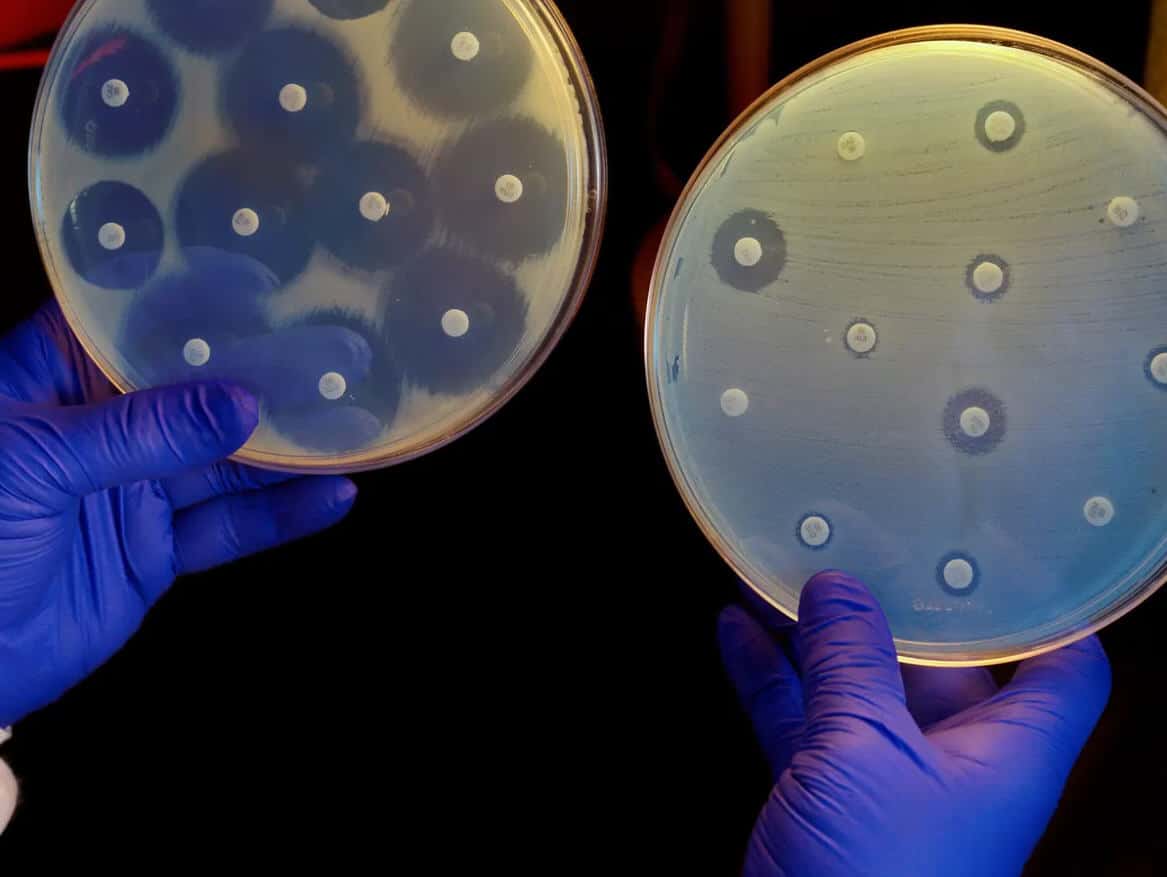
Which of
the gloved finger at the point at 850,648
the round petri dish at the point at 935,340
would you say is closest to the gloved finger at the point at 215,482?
the round petri dish at the point at 935,340

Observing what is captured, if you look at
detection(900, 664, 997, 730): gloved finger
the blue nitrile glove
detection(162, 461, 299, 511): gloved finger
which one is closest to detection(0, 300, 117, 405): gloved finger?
the blue nitrile glove

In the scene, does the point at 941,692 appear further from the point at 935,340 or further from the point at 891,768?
the point at 935,340

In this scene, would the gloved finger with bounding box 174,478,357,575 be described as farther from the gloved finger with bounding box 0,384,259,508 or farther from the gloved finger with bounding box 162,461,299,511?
the gloved finger with bounding box 0,384,259,508

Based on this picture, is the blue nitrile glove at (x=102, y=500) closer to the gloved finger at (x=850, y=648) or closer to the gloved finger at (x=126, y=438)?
the gloved finger at (x=126, y=438)

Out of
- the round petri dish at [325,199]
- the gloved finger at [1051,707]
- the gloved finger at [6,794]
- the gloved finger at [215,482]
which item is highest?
the round petri dish at [325,199]

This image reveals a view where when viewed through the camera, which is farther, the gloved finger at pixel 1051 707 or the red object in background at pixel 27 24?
the red object in background at pixel 27 24

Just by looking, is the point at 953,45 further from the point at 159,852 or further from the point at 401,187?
the point at 159,852

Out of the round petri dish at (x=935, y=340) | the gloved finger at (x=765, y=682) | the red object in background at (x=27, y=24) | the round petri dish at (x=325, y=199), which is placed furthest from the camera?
the red object in background at (x=27, y=24)

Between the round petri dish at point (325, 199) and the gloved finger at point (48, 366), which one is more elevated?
the round petri dish at point (325, 199)
